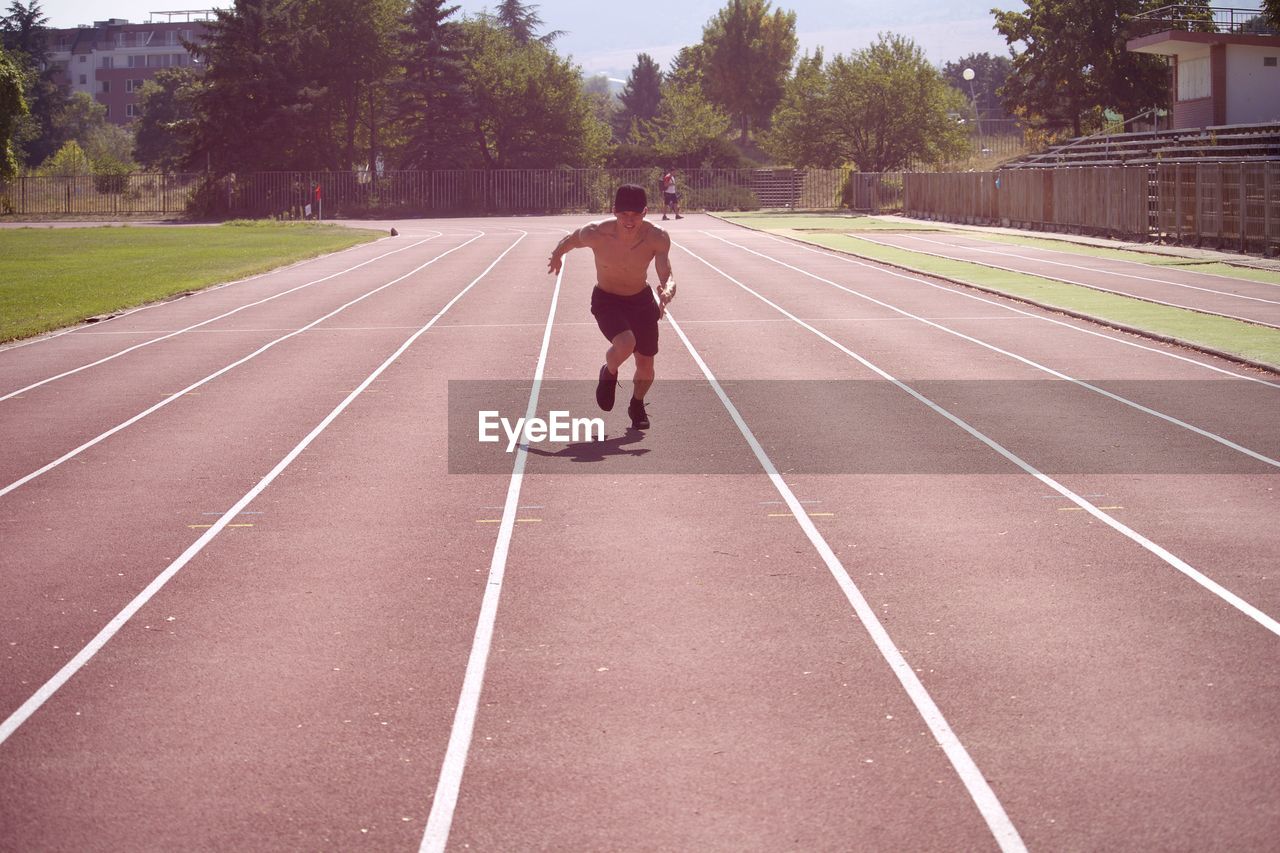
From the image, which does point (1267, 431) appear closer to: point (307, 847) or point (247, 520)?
point (247, 520)

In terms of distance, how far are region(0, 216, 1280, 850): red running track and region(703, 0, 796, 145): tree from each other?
107 m

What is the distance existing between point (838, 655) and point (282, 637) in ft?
7.59

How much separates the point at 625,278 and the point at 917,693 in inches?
238

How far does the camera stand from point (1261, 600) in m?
6.77

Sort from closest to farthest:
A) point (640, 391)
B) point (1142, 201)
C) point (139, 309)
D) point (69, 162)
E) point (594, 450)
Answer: point (594, 450) < point (640, 391) < point (139, 309) < point (1142, 201) < point (69, 162)

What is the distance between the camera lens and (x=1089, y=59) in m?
68.2

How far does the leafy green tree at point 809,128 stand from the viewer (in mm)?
80625

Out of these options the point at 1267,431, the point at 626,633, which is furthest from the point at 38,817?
the point at 1267,431

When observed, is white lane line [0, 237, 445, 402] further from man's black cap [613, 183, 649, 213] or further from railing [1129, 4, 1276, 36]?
railing [1129, 4, 1276, 36]

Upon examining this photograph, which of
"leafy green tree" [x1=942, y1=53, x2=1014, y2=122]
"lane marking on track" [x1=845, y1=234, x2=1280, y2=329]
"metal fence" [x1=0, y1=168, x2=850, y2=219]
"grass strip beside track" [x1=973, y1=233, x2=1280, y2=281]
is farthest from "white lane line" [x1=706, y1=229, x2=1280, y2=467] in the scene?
"leafy green tree" [x1=942, y1=53, x2=1014, y2=122]

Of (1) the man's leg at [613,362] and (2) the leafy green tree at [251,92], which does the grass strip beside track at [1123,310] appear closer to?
(1) the man's leg at [613,362]

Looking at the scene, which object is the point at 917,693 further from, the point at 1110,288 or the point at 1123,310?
the point at 1110,288

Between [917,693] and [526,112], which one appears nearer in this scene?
[917,693]

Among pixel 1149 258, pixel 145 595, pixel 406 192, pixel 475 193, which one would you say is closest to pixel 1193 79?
pixel 1149 258
